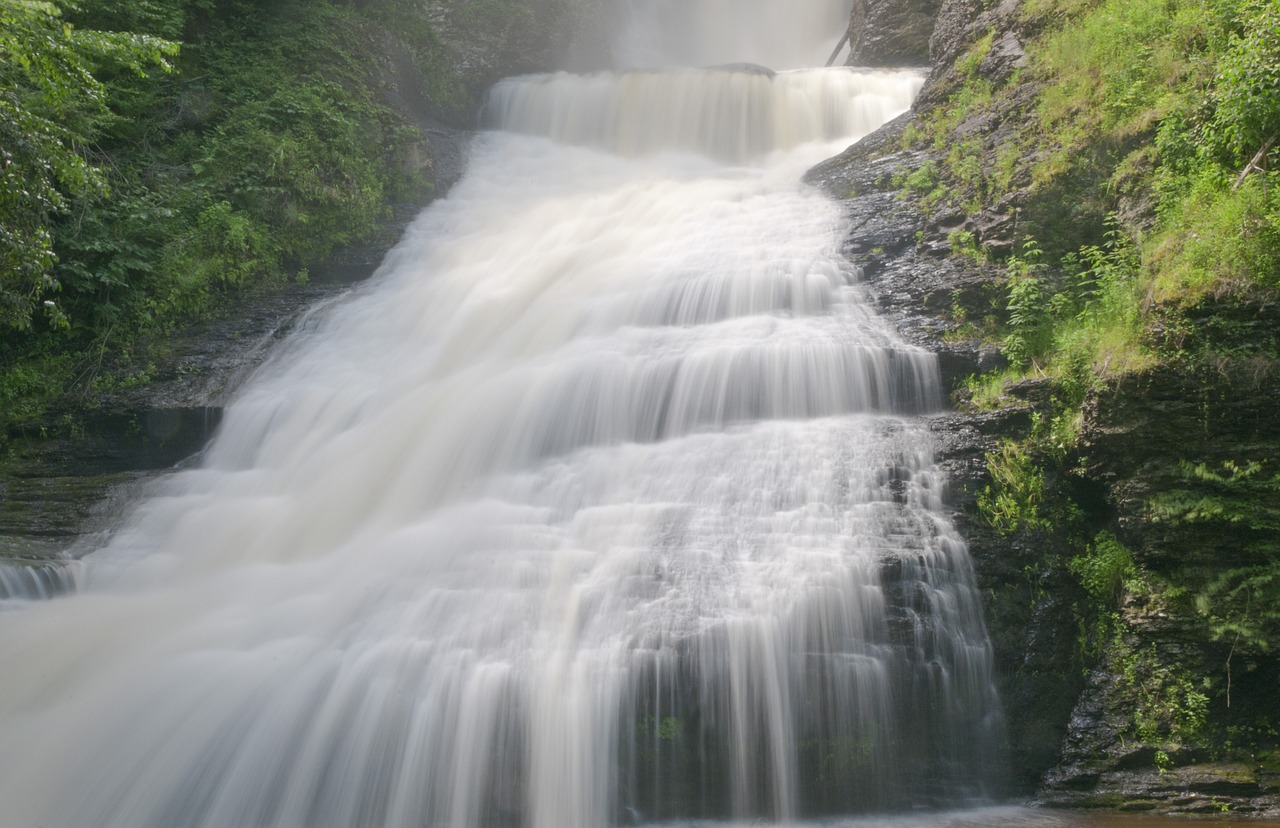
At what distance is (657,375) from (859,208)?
457cm

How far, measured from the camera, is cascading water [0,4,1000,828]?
559 centimetres

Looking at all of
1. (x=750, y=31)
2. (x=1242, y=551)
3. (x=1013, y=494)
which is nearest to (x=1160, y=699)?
(x=1242, y=551)

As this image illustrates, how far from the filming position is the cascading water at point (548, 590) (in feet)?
18.3

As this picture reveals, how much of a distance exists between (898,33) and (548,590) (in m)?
16.2

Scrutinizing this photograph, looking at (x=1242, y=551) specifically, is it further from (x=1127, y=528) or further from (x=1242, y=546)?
(x=1127, y=528)

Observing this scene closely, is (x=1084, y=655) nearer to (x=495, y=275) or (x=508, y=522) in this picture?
(x=508, y=522)

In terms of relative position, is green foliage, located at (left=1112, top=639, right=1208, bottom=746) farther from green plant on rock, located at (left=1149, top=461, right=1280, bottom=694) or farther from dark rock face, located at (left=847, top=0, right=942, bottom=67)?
dark rock face, located at (left=847, top=0, right=942, bottom=67)

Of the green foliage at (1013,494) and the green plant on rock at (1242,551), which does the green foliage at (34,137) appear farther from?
the green plant on rock at (1242,551)

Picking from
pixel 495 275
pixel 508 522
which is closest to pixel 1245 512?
pixel 508 522

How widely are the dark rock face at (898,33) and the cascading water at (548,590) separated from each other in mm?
8750

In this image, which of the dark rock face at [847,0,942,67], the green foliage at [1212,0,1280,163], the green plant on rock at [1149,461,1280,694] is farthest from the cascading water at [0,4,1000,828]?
the dark rock face at [847,0,942,67]

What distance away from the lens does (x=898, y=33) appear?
1748cm

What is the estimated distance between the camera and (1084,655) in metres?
6.39

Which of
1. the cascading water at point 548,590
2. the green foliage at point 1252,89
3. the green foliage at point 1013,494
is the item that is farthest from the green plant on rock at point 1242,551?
the green foliage at point 1252,89
